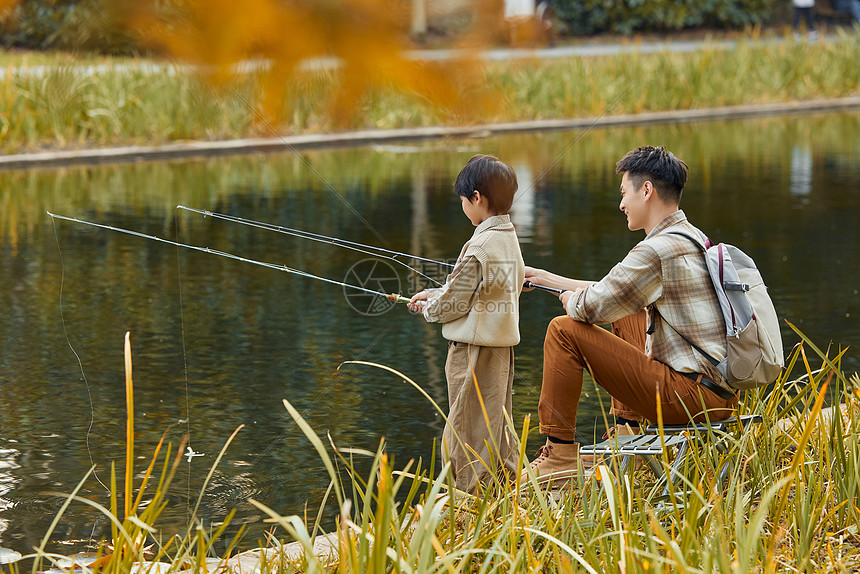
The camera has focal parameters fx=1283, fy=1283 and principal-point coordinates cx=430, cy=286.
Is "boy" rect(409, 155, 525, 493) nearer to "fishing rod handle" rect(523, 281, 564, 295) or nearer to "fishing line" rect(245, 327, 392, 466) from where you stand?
"fishing rod handle" rect(523, 281, 564, 295)

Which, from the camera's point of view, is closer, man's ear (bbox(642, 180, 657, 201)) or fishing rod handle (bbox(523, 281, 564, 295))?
man's ear (bbox(642, 180, 657, 201))

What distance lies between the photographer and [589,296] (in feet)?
14.2

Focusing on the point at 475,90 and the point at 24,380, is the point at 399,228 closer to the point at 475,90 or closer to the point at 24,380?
the point at 24,380

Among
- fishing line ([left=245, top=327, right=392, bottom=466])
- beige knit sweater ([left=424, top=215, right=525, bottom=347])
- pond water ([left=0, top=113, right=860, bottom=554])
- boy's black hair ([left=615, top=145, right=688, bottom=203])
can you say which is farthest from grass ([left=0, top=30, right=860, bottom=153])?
fishing line ([left=245, top=327, right=392, bottom=466])

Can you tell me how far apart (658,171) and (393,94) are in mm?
2506

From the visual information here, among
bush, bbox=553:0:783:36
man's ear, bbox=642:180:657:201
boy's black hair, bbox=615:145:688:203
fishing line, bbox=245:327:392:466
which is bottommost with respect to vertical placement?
fishing line, bbox=245:327:392:466

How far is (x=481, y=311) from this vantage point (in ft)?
14.2

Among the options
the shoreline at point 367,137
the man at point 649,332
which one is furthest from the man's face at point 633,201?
the shoreline at point 367,137

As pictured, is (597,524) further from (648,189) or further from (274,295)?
(274,295)

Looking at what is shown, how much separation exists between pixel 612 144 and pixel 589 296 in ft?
44.0

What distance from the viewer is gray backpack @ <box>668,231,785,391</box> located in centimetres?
413

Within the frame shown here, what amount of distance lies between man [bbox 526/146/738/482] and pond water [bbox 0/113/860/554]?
1026 mm

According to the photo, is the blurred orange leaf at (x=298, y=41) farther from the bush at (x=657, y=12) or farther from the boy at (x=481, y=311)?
the boy at (x=481, y=311)

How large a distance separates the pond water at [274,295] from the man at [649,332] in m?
1.03
